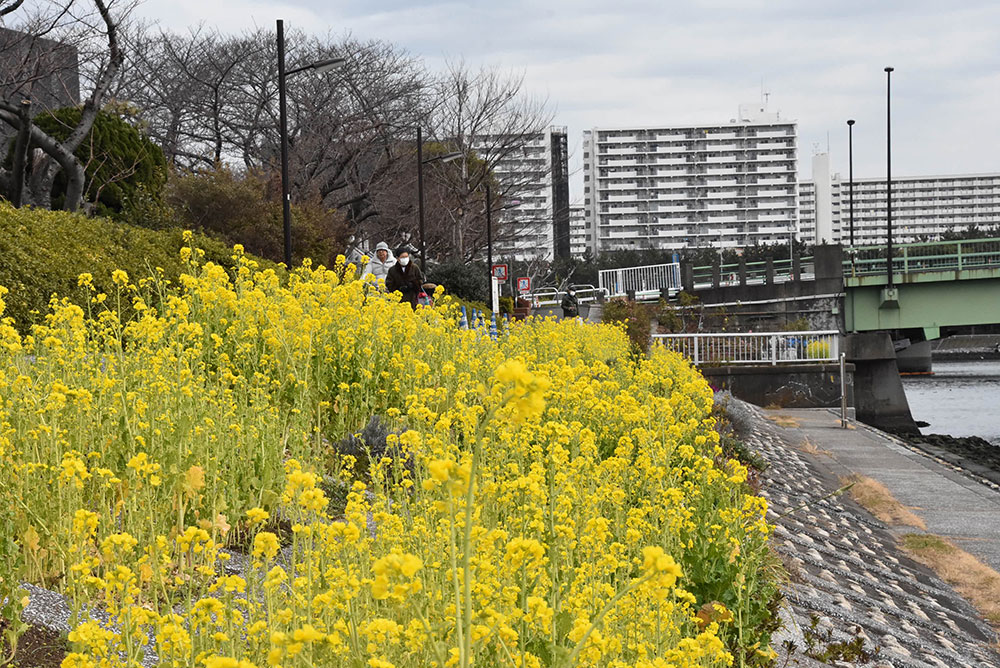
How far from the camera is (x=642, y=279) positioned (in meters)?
52.5

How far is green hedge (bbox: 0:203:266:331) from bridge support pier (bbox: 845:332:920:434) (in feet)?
72.2

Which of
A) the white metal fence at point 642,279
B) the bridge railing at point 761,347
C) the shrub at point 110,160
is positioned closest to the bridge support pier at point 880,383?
→ the bridge railing at point 761,347

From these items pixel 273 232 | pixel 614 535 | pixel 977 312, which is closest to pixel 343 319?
pixel 614 535

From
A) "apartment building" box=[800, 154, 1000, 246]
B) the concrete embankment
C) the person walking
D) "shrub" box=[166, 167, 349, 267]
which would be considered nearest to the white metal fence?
"shrub" box=[166, 167, 349, 267]

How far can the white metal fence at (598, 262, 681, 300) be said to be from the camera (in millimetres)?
49906

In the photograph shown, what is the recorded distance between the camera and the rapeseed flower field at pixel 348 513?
257cm

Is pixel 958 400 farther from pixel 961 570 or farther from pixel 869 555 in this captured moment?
pixel 869 555

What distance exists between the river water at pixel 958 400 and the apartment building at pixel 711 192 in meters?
82.6

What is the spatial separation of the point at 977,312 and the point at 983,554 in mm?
27067

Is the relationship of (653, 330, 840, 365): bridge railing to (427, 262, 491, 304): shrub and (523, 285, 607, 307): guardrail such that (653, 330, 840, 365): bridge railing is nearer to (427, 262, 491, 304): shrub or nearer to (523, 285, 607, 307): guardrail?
(427, 262, 491, 304): shrub

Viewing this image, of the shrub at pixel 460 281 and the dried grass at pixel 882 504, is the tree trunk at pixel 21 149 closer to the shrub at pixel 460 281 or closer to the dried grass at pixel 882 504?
the dried grass at pixel 882 504

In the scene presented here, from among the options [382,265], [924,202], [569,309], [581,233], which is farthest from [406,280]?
[924,202]

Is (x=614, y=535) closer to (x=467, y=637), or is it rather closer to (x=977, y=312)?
(x=467, y=637)

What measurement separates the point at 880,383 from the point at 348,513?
3010 cm
